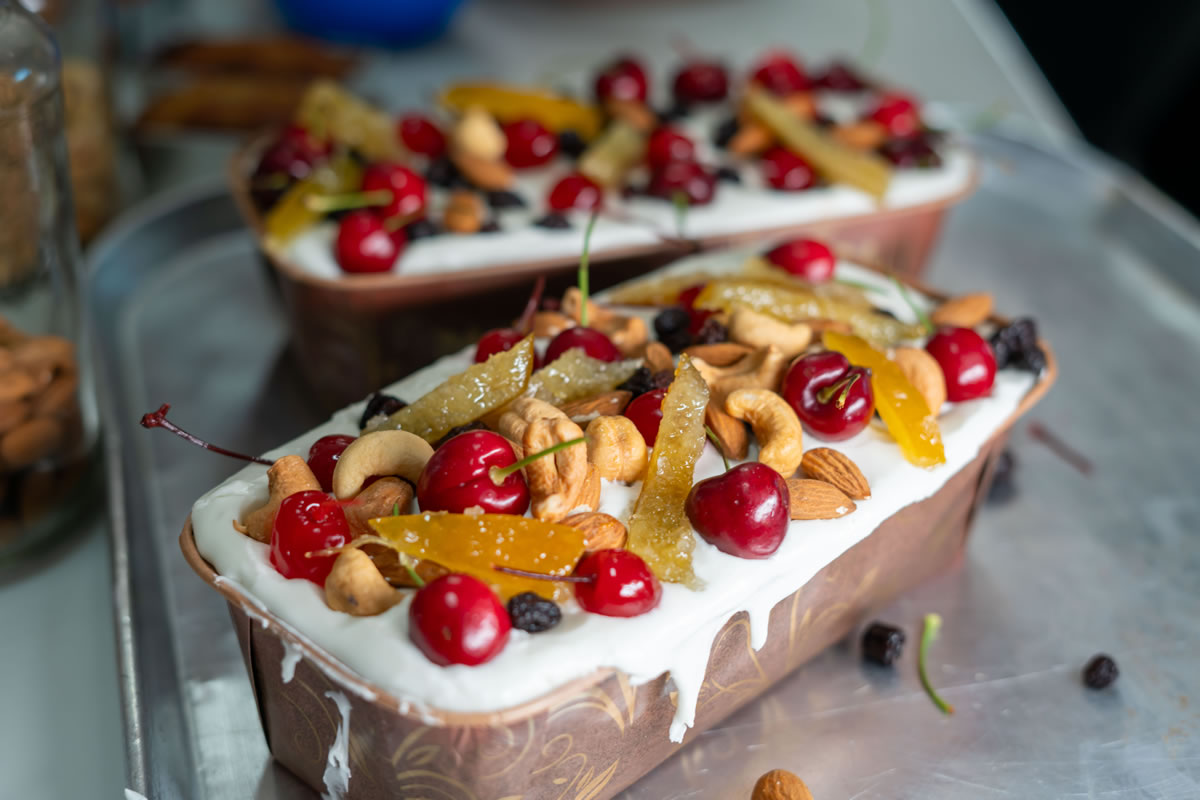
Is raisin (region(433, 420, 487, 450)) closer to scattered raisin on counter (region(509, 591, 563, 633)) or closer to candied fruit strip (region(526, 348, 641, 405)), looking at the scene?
candied fruit strip (region(526, 348, 641, 405))

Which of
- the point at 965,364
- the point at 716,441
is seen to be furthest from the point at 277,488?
the point at 965,364

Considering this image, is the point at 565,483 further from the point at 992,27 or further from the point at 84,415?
the point at 992,27

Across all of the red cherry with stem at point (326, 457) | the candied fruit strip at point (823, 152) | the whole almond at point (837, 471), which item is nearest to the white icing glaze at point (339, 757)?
the red cherry with stem at point (326, 457)

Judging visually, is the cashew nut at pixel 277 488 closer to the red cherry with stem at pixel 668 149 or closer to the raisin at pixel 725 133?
the red cherry with stem at pixel 668 149

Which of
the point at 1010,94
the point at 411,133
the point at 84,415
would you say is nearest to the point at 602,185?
the point at 411,133

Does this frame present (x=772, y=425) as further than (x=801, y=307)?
No

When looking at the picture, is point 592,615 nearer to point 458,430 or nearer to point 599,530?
point 599,530
